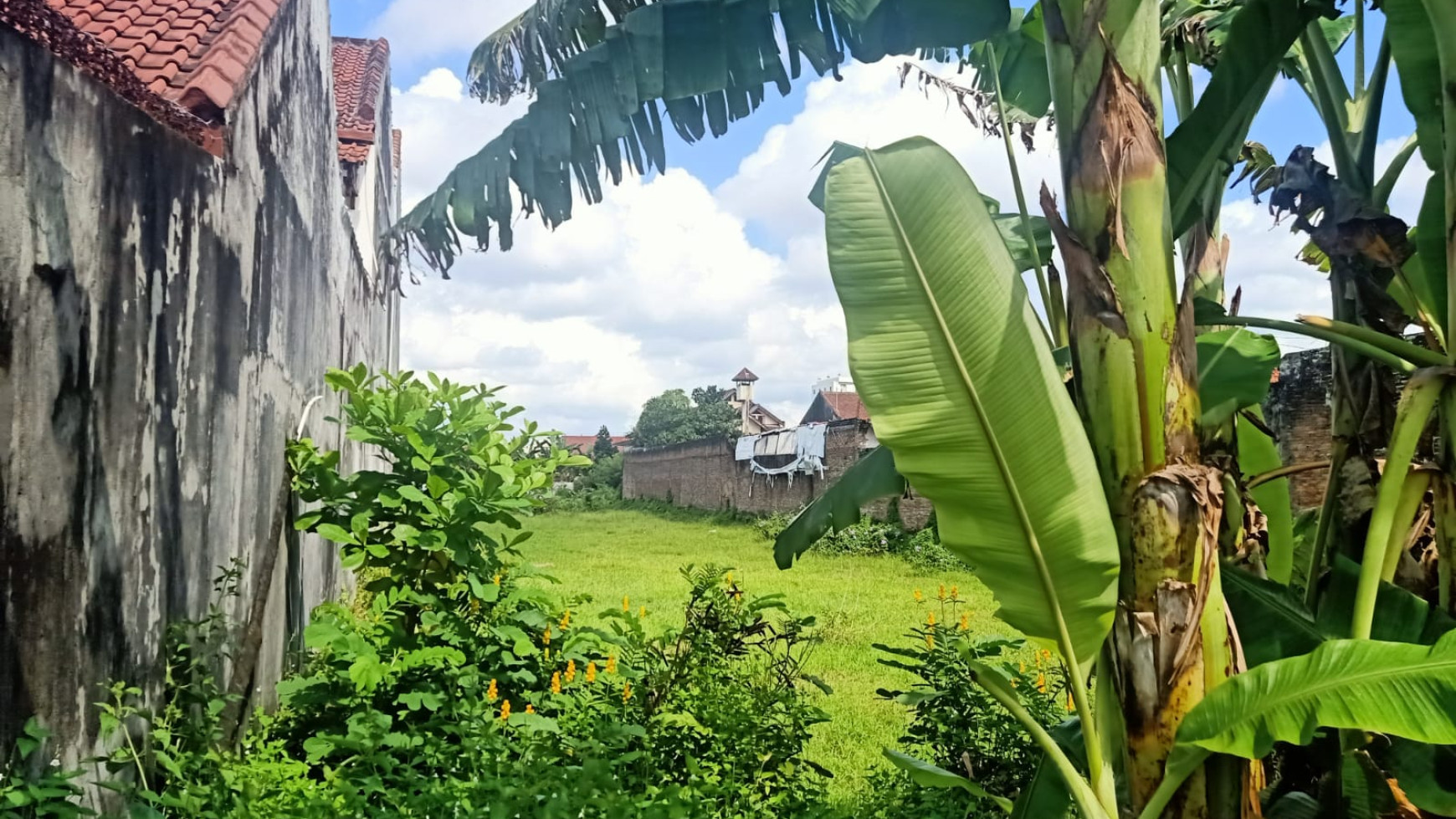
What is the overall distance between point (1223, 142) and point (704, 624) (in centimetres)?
218

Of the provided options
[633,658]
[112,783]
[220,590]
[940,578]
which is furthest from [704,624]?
[940,578]

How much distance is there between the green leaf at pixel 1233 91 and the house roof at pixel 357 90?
698 centimetres

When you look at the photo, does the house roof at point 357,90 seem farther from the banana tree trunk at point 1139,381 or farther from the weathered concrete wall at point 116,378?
the banana tree trunk at point 1139,381

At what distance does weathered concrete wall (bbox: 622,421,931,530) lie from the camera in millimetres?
13156

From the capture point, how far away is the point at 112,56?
203cm

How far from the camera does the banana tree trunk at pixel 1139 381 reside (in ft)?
5.29

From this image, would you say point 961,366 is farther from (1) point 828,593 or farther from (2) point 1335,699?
(1) point 828,593

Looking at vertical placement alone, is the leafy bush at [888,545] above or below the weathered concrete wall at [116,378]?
below

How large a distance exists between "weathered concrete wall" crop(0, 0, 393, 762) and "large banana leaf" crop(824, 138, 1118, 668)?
140 cm

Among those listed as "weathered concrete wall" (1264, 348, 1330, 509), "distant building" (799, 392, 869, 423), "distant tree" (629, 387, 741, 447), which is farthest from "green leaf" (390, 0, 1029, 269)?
"distant tree" (629, 387, 741, 447)

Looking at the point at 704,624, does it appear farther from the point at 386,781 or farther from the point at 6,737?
the point at 6,737

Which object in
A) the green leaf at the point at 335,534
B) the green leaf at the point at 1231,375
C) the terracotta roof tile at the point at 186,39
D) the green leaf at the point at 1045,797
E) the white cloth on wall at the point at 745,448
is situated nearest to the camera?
the green leaf at the point at 1045,797

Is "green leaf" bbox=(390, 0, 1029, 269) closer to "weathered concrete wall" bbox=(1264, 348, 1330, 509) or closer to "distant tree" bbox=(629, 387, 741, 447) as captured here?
"weathered concrete wall" bbox=(1264, 348, 1330, 509)

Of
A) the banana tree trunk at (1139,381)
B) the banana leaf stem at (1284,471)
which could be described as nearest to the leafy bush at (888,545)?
the banana leaf stem at (1284,471)
